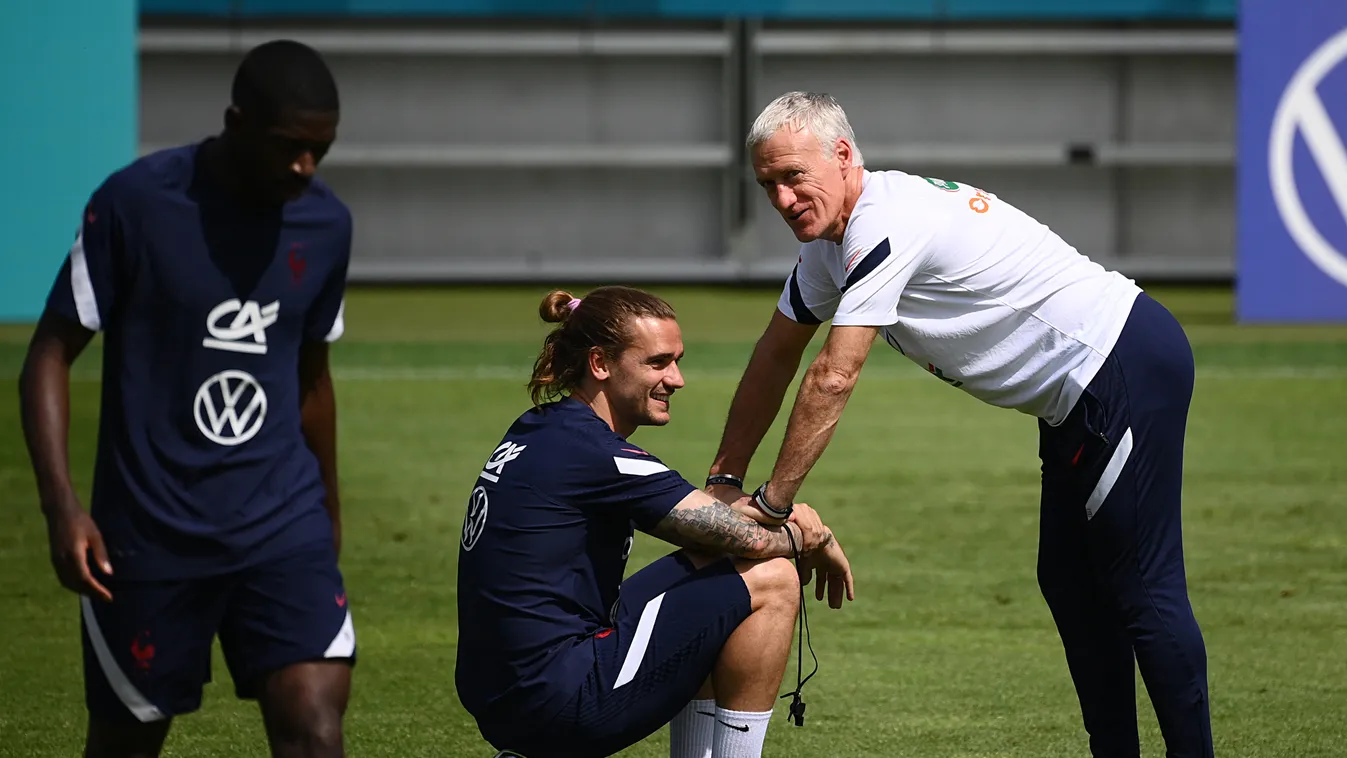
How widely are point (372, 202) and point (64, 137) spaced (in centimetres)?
847

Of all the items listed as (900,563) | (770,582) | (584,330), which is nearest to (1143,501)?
(770,582)

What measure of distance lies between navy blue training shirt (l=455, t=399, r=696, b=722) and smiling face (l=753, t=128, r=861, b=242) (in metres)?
0.70

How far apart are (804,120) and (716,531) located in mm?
986

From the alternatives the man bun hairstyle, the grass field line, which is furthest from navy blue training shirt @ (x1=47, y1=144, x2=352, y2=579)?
the grass field line

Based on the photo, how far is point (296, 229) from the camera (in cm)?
370

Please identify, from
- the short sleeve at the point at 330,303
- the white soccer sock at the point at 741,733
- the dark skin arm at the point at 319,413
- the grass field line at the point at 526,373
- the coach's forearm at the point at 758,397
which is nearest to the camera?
the short sleeve at the point at 330,303

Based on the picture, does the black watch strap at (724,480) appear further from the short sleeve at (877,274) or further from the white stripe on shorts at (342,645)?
the white stripe on shorts at (342,645)

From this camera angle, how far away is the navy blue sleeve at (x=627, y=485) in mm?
4016

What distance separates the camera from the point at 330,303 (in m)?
3.84

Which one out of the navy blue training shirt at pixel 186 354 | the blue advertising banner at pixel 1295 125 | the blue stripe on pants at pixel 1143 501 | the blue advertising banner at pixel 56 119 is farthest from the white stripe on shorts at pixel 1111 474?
the blue advertising banner at pixel 56 119

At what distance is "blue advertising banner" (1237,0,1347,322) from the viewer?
597 inches

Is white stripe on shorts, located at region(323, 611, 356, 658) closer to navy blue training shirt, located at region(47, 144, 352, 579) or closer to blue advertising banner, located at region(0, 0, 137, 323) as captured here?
navy blue training shirt, located at region(47, 144, 352, 579)

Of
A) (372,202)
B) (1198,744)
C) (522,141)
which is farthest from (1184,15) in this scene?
(1198,744)

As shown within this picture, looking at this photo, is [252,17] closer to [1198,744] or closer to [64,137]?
[64,137]
